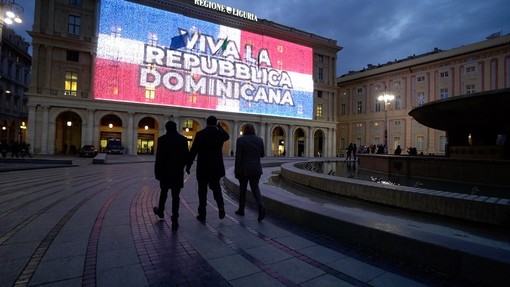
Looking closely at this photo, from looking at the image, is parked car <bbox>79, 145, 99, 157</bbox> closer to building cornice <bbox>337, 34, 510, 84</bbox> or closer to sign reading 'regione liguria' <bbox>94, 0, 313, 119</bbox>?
sign reading 'regione liguria' <bbox>94, 0, 313, 119</bbox>

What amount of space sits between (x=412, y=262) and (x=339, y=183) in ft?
15.3

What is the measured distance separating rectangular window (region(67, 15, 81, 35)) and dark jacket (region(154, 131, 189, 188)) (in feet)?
140

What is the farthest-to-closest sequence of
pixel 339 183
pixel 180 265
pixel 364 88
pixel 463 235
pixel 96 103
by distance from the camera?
pixel 364 88
pixel 96 103
pixel 339 183
pixel 463 235
pixel 180 265

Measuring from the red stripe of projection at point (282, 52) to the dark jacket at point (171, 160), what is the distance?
4122 centimetres

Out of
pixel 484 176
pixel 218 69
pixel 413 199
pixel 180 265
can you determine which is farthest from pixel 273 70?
pixel 180 265

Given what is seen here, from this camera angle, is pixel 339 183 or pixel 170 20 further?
pixel 170 20

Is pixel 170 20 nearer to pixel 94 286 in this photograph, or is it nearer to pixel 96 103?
pixel 96 103

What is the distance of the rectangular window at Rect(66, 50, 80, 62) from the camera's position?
3753 cm

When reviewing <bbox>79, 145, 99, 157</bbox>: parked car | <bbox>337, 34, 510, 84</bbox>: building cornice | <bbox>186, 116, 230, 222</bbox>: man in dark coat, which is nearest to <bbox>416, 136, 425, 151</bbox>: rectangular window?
<bbox>337, 34, 510, 84</bbox>: building cornice

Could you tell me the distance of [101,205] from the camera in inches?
254

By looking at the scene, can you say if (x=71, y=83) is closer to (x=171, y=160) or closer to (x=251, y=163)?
(x=171, y=160)

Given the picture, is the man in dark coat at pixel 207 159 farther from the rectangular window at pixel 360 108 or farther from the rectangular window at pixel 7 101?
the rectangular window at pixel 7 101

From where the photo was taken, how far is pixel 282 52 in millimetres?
48062

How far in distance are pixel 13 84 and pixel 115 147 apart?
3638 cm
